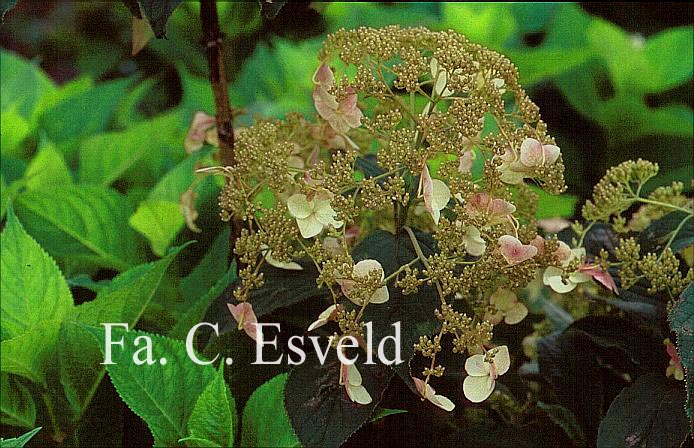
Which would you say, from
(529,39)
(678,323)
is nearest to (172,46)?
(529,39)

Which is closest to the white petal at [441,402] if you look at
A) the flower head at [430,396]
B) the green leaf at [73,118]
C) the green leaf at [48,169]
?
Answer: the flower head at [430,396]

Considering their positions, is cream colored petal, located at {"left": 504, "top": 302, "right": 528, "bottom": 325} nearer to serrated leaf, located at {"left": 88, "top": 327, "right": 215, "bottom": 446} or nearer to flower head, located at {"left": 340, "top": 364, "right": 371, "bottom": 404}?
flower head, located at {"left": 340, "top": 364, "right": 371, "bottom": 404}

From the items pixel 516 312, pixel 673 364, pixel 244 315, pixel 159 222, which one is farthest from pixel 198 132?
pixel 673 364

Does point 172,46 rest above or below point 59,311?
below

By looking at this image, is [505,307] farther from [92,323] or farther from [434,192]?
[92,323]

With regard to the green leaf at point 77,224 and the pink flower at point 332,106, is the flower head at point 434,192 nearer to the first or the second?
the pink flower at point 332,106

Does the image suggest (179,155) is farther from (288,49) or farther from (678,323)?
(678,323)

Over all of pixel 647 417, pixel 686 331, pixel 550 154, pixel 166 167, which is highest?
pixel 550 154
